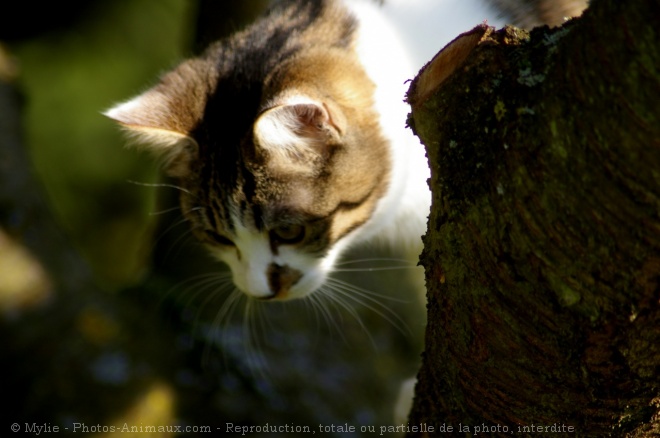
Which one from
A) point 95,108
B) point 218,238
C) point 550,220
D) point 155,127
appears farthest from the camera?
point 95,108

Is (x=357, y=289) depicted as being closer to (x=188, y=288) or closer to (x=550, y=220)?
(x=188, y=288)

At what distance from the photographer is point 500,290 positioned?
652 millimetres

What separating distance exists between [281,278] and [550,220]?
0.74 meters

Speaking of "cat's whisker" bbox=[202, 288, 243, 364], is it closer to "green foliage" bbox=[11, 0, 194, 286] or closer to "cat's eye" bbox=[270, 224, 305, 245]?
"cat's eye" bbox=[270, 224, 305, 245]

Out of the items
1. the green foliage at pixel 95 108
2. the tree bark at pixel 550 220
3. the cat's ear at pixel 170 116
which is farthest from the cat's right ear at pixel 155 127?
the green foliage at pixel 95 108

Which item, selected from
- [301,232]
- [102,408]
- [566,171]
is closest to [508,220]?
[566,171]

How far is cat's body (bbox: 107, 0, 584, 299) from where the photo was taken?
113cm

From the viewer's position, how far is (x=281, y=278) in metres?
1.25

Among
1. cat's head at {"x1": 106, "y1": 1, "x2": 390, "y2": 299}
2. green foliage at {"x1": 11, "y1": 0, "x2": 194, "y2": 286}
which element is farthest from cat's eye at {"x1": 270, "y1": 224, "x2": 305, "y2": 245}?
green foliage at {"x1": 11, "y1": 0, "x2": 194, "y2": 286}

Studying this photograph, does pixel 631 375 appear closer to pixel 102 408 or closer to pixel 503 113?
pixel 503 113

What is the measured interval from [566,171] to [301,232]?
0.72 m

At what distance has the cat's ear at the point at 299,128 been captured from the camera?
3.34 ft

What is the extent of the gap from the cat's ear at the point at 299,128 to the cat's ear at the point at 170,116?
0.71 ft

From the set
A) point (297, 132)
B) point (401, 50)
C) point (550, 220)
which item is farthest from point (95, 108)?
point (550, 220)
